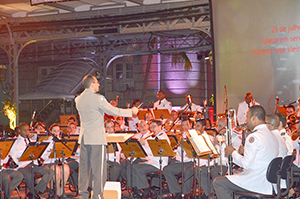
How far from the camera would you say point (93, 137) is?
5.18m

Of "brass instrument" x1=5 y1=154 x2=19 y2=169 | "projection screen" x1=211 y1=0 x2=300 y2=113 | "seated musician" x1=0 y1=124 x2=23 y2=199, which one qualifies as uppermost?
"projection screen" x1=211 y1=0 x2=300 y2=113

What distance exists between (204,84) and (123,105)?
4.72 meters

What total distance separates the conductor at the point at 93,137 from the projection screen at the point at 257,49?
5.18 metres

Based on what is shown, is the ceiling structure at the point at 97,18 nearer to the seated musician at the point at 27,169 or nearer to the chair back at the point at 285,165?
the seated musician at the point at 27,169

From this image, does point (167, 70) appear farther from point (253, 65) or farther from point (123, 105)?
point (253, 65)

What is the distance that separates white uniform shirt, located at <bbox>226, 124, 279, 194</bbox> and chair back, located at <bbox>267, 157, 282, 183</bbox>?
4.1 inches

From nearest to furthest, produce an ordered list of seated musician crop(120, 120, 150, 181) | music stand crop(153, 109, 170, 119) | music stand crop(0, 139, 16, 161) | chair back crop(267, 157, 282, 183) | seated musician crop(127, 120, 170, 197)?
1. chair back crop(267, 157, 282, 183)
2. music stand crop(0, 139, 16, 161)
3. seated musician crop(127, 120, 170, 197)
4. seated musician crop(120, 120, 150, 181)
5. music stand crop(153, 109, 170, 119)

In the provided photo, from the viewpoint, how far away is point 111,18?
503 inches

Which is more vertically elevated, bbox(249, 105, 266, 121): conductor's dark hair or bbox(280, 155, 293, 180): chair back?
bbox(249, 105, 266, 121): conductor's dark hair

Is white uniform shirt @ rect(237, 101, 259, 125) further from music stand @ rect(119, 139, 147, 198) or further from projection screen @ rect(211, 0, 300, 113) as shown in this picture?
music stand @ rect(119, 139, 147, 198)

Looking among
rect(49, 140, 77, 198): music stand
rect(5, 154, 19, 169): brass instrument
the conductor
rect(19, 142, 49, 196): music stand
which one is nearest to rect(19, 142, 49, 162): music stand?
rect(19, 142, 49, 196): music stand

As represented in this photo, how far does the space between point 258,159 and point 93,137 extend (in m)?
2.22

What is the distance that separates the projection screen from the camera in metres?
8.95

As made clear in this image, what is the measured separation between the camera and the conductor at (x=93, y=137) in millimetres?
5168
